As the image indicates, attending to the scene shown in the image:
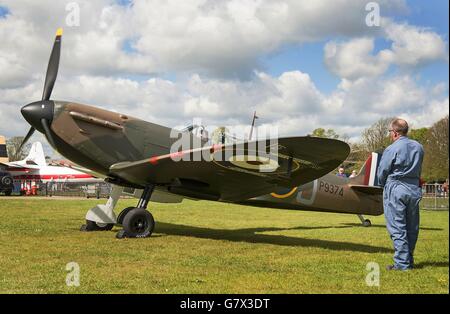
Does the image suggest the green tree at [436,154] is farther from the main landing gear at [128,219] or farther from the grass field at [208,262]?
the main landing gear at [128,219]

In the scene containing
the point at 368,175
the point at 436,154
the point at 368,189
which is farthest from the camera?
the point at 436,154

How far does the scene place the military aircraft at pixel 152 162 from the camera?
7281 millimetres

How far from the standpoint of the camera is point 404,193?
5.30 m

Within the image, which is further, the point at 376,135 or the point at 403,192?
the point at 376,135

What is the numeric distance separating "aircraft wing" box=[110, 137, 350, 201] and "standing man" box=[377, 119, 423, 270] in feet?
2.44

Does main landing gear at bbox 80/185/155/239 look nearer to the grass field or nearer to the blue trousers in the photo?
the grass field

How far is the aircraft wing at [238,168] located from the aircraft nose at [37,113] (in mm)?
1493

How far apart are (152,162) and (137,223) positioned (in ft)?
4.52

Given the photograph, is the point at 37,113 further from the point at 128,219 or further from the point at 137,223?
the point at 137,223

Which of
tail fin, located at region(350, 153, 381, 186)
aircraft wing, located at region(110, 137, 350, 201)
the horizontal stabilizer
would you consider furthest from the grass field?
tail fin, located at region(350, 153, 381, 186)

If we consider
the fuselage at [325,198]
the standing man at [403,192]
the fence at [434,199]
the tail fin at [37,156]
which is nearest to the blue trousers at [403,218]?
the standing man at [403,192]

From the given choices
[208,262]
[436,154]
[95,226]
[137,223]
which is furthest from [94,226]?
[436,154]
